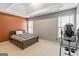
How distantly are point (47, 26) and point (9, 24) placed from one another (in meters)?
0.88

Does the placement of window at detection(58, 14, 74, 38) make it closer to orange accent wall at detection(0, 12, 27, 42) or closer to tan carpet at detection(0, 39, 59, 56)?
tan carpet at detection(0, 39, 59, 56)

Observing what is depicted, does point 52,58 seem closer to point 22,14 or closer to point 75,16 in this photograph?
point 75,16

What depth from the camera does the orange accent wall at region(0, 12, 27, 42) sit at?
137 centimetres

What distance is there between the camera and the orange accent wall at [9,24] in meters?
1.37

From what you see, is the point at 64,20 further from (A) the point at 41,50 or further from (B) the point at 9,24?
(B) the point at 9,24

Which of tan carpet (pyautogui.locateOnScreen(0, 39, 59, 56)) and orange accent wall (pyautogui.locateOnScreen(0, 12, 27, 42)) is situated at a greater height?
orange accent wall (pyautogui.locateOnScreen(0, 12, 27, 42))

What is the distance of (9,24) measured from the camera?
1.49 metres

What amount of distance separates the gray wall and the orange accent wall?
27cm

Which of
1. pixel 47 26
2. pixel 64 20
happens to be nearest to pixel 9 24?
pixel 47 26

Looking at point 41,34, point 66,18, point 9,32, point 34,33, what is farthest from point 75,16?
point 9,32

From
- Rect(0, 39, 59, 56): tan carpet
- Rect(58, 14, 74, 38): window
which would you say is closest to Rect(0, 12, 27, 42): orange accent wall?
Rect(0, 39, 59, 56): tan carpet

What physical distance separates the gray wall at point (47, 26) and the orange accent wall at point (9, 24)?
270 mm

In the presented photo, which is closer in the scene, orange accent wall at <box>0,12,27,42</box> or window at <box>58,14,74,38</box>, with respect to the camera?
window at <box>58,14,74,38</box>

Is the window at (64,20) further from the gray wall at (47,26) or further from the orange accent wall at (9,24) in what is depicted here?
the orange accent wall at (9,24)
